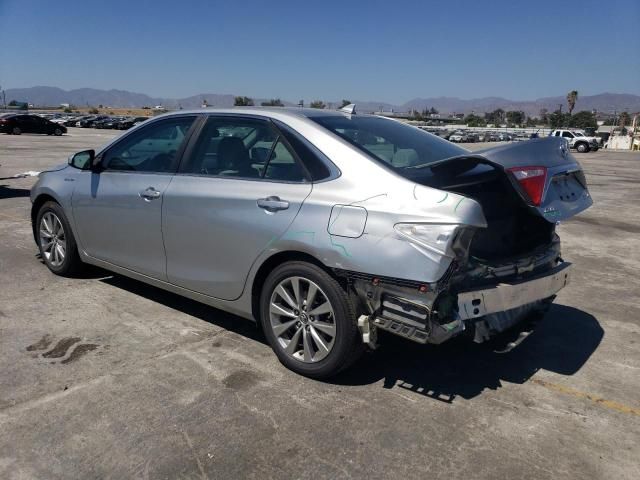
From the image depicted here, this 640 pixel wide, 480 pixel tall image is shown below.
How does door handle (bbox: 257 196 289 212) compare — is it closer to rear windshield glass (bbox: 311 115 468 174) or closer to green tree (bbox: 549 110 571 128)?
rear windshield glass (bbox: 311 115 468 174)

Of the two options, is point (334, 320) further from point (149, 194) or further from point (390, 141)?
point (149, 194)

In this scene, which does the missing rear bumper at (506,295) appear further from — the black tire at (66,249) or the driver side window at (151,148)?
the black tire at (66,249)

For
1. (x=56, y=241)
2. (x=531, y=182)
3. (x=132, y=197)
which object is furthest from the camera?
(x=56, y=241)

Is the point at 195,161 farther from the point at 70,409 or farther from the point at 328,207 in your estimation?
the point at 70,409

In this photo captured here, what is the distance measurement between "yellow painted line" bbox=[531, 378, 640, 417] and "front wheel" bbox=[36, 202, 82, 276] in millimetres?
4124

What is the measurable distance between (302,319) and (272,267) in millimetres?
402

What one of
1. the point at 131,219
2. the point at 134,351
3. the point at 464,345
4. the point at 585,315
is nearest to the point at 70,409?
the point at 134,351

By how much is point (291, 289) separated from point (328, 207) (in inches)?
23.5

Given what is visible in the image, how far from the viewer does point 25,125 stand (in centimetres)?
3841

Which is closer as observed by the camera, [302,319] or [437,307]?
[437,307]

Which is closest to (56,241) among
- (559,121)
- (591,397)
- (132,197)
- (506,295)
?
(132,197)

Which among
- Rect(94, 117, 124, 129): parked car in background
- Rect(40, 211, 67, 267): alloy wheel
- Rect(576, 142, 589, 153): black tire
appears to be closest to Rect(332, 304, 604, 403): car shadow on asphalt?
Rect(40, 211, 67, 267): alloy wheel

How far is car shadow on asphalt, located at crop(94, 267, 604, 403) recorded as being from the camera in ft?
11.5

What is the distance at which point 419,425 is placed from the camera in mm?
3023
